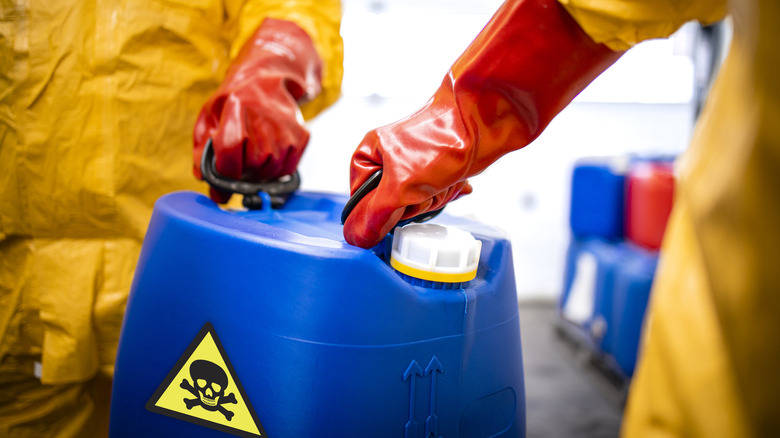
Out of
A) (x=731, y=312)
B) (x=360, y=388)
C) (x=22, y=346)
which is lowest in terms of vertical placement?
(x=22, y=346)

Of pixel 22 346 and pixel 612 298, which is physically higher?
pixel 22 346

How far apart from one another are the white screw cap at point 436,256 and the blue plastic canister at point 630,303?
1.46 m

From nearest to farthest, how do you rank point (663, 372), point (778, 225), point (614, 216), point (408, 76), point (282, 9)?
point (778, 225) < point (663, 372) < point (282, 9) < point (614, 216) < point (408, 76)

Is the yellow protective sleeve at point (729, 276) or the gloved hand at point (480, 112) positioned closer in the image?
the yellow protective sleeve at point (729, 276)

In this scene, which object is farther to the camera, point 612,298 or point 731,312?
point 612,298

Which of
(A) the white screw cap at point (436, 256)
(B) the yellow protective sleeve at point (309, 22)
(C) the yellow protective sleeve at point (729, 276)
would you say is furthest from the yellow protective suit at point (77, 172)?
(C) the yellow protective sleeve at point (729, 276)

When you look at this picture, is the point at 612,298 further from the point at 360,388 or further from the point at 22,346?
the point at 22,346

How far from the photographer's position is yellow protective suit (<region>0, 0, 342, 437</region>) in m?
0.68

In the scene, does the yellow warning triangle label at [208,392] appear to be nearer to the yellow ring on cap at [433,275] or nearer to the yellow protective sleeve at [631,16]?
the yellow ring on cap at [433,275]

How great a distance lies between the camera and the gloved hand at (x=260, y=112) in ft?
2.21

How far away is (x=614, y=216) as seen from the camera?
80.3 inches

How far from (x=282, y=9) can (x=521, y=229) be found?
2.12 meters

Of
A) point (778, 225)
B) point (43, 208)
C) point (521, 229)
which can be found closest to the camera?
point (778, 225)

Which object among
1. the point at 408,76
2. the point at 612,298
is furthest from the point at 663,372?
the point at 408,76
